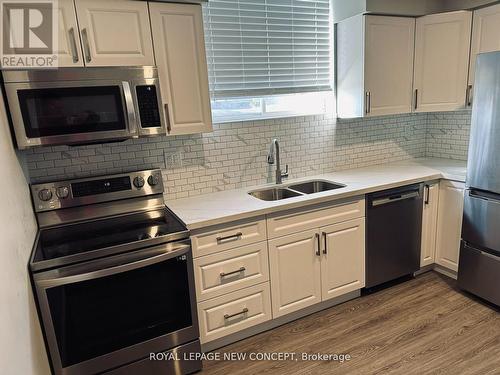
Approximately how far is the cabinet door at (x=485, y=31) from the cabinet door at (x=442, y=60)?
0.13 feet

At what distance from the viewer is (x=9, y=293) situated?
3.88 ft

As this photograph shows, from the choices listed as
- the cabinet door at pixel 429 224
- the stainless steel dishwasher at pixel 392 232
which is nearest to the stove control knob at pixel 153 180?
the stainless steel dishwasher at pixel 392 232

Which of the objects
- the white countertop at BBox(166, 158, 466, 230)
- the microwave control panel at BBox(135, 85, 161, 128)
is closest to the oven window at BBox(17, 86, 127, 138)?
the microwave control panel at BBox(135, 85, 161, 128)

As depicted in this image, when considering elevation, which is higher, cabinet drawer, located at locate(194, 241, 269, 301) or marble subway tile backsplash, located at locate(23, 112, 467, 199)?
marble subway tile backsplash, located at locate(23, 112, 467, 199)

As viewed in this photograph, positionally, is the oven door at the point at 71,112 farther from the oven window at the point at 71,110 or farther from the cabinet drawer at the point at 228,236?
the cabinet drawer at the point at 228,236

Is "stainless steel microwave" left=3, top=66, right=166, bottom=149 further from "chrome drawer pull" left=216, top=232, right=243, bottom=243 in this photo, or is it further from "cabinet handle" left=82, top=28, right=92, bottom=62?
Result: "chrome drawer pull" left=216, top=232, right=243, bottom=243

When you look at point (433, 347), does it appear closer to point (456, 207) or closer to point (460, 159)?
point (456, 207)

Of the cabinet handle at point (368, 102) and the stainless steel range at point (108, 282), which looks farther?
the cabinet handle at point (368, 102)

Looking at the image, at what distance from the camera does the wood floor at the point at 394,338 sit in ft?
6.78

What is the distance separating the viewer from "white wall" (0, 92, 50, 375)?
1.10 meters

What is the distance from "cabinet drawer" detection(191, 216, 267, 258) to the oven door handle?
0.56 feet

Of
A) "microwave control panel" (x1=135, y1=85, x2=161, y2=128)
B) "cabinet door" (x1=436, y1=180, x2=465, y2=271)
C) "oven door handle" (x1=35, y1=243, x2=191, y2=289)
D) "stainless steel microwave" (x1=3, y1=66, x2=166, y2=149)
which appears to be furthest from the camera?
"cabinet door" (x1=436, y1=180, x2=465, y2=271)

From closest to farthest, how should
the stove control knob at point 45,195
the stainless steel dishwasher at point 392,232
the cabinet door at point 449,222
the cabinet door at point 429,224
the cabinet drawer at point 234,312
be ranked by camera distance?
the stove control knob at point 45,195, the cabinet drawer at point 234,312, the stainless steel dishwasher at point 392,232, the cabinet door at point 449,222, the cabinet door at point 429,224

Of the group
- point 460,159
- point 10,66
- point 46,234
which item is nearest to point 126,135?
point 10,66
